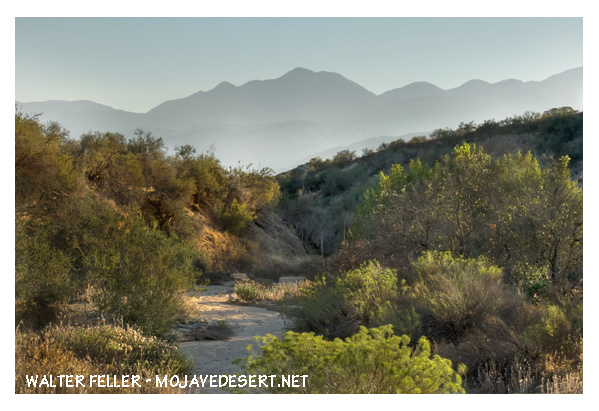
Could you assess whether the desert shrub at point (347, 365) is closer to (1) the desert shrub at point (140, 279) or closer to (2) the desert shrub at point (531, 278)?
(1) the desert shrub at point (140, 279)

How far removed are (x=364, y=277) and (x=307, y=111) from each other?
360 cm

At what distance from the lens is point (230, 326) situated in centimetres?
1086

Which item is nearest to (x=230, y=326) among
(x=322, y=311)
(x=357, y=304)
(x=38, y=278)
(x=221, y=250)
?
(x=322, y=311)

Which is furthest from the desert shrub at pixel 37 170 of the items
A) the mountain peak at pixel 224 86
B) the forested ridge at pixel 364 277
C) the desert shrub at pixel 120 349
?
the mountain peak at pixel 224 86

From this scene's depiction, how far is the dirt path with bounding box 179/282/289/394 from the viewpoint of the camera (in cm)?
781

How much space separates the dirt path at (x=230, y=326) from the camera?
7.81 meters

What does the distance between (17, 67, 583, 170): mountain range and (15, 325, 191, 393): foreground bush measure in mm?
3606

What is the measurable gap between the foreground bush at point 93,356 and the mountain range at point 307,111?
361 cm

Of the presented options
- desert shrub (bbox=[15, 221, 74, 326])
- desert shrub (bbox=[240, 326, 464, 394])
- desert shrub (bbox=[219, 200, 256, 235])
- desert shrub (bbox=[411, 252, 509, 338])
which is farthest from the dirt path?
desert shrub (bbox=[219, 200, 256, 235])

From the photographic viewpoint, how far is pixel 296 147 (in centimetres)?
1123

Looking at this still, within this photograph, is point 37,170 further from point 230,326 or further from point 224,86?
point 224,86
